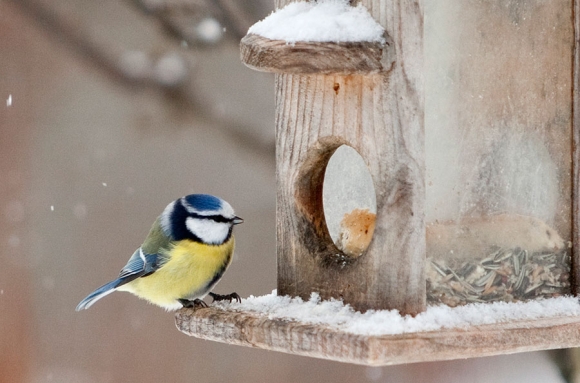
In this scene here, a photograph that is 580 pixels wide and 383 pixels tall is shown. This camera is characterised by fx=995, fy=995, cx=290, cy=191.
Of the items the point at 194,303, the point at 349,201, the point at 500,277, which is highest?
the point at 349,201

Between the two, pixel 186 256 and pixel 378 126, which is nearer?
pixel 378 126

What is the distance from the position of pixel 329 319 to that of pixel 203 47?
2.40m

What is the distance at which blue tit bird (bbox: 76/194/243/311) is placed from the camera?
374cm

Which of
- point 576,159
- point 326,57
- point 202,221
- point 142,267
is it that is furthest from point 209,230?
point 576,159

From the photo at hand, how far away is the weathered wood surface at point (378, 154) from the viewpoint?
2949 mm

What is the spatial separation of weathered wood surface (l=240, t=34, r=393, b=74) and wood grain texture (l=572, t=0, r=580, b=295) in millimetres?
729

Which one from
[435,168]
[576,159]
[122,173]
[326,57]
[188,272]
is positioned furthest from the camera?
[122,173]

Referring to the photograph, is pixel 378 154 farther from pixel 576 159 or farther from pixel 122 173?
pixel 122 173

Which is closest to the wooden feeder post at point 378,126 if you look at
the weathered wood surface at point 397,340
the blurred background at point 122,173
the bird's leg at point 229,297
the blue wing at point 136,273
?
the weathered wood surface at point 397,340

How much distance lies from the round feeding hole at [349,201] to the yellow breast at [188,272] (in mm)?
502

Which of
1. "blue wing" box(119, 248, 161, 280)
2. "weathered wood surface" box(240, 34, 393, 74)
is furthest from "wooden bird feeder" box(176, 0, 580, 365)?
"blue wing" box(119, 248, 161, 280)

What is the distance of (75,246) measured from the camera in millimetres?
5309

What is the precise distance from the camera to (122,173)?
529cm

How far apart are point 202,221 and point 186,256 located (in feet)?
0.48
